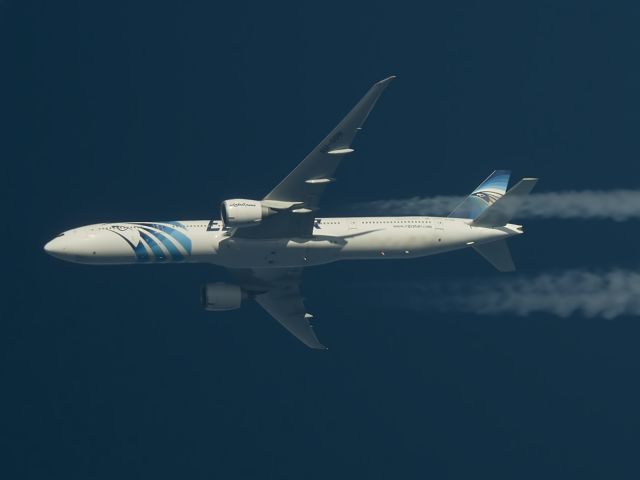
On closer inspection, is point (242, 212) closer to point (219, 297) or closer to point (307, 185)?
point (307, 185)

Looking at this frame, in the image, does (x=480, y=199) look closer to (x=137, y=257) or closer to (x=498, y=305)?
(x=498, y=305)

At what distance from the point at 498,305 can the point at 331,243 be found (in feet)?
48.3

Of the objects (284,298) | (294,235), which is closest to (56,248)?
(294,235)

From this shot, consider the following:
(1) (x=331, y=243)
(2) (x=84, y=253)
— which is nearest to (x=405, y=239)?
(1) (x=331, y=243)

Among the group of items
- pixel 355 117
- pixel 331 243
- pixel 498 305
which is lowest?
pixel 498 305

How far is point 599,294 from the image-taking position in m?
98.8

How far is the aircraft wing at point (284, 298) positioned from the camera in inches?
3871

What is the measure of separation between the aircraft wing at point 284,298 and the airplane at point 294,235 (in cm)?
405

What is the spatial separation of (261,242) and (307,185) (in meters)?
4.58

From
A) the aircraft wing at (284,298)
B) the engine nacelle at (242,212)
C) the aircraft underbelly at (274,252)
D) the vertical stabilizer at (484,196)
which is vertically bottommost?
the aircraft wing at (284,298)

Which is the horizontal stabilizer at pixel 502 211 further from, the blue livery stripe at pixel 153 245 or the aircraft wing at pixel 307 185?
the blue livery stripe at pixel 153 245

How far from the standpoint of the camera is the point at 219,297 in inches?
3730

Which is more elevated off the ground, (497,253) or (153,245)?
(153,245)

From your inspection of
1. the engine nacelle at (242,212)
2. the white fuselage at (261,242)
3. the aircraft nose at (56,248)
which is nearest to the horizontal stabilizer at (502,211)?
the white fuselage at (261,242)
